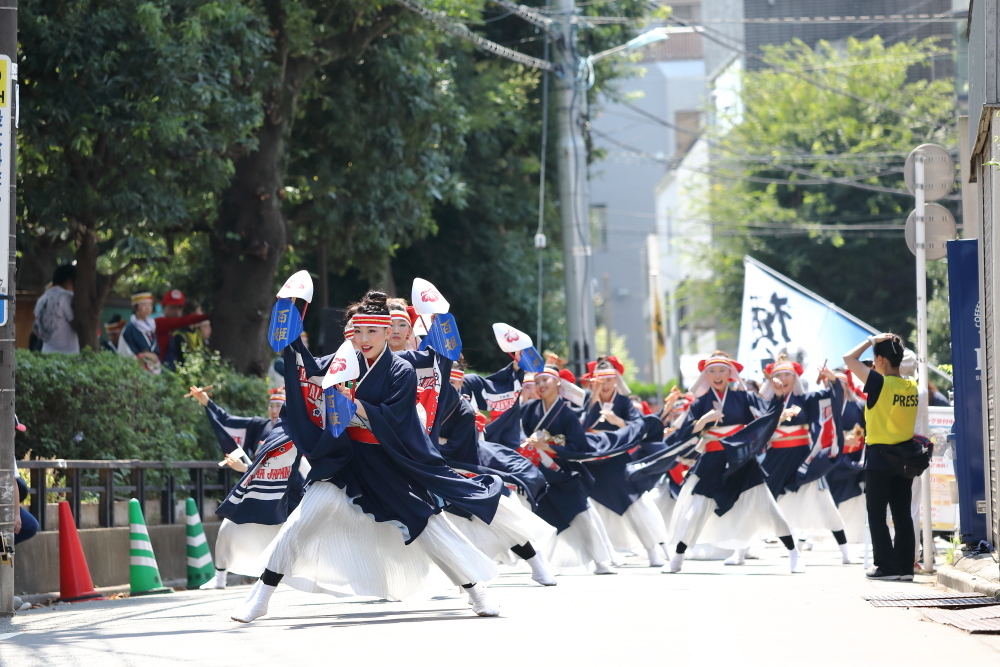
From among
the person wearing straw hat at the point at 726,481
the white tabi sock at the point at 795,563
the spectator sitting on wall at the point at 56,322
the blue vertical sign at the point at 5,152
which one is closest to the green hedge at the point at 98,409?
the spectator sitting on wall at the point at 56,322

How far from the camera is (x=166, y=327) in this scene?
1786 centimetres

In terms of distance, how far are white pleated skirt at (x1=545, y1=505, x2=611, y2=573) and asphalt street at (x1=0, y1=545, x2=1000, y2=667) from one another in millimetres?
2003

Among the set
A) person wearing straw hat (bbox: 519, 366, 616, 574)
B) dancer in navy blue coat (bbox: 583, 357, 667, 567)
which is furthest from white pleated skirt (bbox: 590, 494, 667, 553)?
person wearing straw hat (bbox: 519, 366, 616, 574)

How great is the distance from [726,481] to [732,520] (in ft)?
1.21

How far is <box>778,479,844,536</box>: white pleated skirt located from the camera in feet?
51.5

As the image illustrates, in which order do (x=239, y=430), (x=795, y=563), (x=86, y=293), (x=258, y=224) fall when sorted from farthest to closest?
(x=258, y=224) < (x=86, y=293) < (x=239, y=430) < (x=795, y=563)

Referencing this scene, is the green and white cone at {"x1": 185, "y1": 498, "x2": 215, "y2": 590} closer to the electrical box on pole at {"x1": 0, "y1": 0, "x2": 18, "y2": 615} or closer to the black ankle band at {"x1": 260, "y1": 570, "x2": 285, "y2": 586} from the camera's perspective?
the electrical box on pole at {"x1": 0, "y1": 0, "x2": 18, "y2": 615}

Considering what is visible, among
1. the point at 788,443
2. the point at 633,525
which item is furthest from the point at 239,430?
the point at 788,443

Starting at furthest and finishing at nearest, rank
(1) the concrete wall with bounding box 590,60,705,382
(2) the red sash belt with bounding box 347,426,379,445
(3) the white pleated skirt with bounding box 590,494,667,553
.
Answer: (1) the concrete wall with bounding box 590,60,705,382 → (3) the white pleated skirt with bounding box 590,494,667,553 → (2) the red sash belt with bounding box 347,426,379,445

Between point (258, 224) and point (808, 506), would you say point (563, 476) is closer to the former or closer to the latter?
point (808, 506)

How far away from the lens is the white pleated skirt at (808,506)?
1570cm

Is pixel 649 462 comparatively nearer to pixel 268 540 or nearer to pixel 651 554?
pixel 651 554

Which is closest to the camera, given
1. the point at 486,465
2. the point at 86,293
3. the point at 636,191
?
the point at 486,465

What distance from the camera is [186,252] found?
79.6 ft
